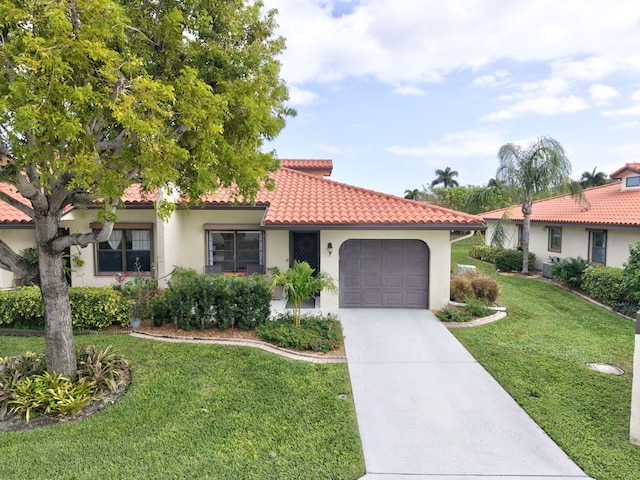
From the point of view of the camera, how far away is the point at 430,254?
11.6 meters

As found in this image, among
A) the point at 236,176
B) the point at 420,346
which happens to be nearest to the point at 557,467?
the point at 420,346

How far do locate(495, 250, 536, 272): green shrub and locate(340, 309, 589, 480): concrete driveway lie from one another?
13310mm

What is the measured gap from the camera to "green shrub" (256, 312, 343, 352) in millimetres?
8266

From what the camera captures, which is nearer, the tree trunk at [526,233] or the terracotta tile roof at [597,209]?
the terracotta tile roof at [597,209]

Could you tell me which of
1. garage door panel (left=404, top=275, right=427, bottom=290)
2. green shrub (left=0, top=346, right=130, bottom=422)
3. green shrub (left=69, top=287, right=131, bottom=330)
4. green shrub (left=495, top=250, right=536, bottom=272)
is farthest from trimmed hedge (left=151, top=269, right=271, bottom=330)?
green shrub (left=495, top=250, right=536, bottom=272)

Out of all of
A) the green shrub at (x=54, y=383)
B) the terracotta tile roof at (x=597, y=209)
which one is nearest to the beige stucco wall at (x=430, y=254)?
the green shrub at (x=54, y=383)

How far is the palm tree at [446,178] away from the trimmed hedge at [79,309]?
57333 millimetres

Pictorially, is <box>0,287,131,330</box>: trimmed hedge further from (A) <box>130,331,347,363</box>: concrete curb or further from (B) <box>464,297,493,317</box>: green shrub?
(B) <box>464,297,493,317</box>: green shrub

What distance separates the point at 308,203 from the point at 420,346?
645 centimetres

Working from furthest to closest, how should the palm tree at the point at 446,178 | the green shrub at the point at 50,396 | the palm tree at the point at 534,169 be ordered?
the palm tree at the point at 446,178 → the palm tree at the point at 534,169 → the green shrub at the point at 50,396

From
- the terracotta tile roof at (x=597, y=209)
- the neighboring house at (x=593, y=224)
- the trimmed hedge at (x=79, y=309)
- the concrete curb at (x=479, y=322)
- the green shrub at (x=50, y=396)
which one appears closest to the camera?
the green shrub at (x=50, y=396)

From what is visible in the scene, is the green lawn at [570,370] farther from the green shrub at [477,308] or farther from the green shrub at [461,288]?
the green shrub at [461,288]

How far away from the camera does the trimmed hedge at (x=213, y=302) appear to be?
915 cm

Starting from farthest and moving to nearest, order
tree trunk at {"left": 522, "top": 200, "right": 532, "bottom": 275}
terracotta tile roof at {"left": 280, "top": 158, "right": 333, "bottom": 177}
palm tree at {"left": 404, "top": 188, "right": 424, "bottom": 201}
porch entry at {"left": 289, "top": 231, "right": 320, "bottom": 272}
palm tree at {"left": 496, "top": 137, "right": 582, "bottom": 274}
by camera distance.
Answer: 1. palm tree at {"left": 404, "top": 188, "right": 424, "bottom": 201}
2. terracotta tile roof at {"left": 280, "top": 158, "right": 333, "bottom": 177}
3. tree trunk at {"left": 522, "top": 200, "right": 532, "bottom": 275}
4. palm tree at {"left": 496, "top": 137, "right": 582, "bottom": 274}
5. porch entry at {"left": 289, "top": 231, "right": 320, "bottom": 272}
